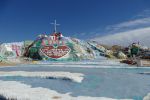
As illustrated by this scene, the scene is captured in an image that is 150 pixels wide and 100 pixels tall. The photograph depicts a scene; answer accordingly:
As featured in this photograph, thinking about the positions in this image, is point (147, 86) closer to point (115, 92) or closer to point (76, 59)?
point (115, 92)

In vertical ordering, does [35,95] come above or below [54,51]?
below

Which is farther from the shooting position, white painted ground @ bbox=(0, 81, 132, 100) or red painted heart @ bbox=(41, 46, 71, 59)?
red painted heart @ bbox=(41, 46, 71, 59)

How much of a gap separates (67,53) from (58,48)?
107 inches

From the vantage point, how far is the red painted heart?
56031 millimetres

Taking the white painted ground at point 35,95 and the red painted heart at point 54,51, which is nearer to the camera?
the white painted ground at point 35,95

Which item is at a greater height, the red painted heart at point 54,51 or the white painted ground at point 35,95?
the red painted heart at point 54,51

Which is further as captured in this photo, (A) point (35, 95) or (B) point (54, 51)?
(B) point (54, 51)

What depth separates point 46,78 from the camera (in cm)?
2164

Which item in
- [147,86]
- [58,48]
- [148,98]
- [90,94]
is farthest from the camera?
[58,48]

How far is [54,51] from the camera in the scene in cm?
5625

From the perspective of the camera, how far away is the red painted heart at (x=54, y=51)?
5603cm

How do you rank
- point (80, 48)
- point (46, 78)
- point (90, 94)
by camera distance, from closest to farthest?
point (90, 94) < point (46, 78) < point (80, 48)

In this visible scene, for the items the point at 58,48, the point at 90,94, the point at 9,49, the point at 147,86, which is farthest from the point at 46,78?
the point at 9,49

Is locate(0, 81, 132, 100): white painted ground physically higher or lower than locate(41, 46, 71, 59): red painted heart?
lower
